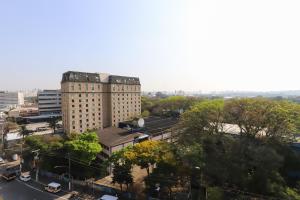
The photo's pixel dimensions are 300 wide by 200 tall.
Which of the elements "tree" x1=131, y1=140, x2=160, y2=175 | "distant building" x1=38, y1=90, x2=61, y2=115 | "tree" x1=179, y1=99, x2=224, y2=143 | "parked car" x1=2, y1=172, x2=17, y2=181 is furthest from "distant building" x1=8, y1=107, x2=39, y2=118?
"tree" x1=179, y1=99, x2=224, y2=143

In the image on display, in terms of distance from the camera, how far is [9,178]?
2762 cm

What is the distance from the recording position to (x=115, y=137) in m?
34.5

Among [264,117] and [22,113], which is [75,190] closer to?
[264,117]

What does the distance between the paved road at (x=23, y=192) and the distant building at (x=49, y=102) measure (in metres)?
55.7

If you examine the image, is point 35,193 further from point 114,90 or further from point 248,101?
point 114,90

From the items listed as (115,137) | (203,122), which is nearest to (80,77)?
(115,137)

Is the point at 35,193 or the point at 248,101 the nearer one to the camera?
the point at 35,193

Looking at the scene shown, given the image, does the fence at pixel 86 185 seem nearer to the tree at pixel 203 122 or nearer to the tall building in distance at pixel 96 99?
the tree at pixel 203 122

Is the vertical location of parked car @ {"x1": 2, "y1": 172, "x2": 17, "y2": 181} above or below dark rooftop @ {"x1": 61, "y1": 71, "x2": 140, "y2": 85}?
below

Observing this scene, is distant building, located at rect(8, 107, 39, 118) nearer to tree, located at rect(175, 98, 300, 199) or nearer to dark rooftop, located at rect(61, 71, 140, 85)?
dark rooftop, located at rect(61, 71, 140, 85)

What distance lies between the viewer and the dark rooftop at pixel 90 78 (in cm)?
4469

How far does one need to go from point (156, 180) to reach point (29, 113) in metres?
76.4

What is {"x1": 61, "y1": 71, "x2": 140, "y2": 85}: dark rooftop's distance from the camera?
44.7 meters

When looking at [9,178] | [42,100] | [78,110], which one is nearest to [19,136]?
[78,110]
